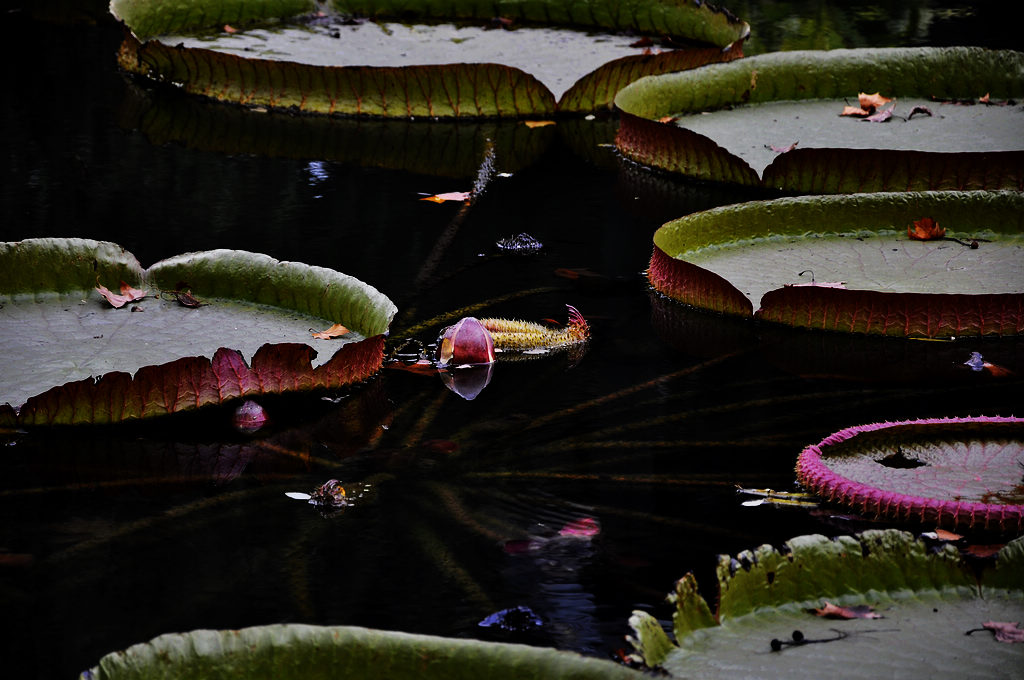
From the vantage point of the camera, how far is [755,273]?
4023 mm

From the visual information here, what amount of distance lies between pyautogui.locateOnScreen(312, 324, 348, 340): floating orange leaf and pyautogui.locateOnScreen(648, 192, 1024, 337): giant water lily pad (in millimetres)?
1062

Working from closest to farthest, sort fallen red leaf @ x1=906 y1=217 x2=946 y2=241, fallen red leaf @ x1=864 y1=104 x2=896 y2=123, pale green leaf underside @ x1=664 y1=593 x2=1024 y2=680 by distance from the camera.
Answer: pale green leaf underside @ x1=664 y1=593 x2=1024 y2=680 < fallen red leaf @ x1=906 y1=217 x2=946 y2=241 < fallen red leaf @ x1=864 y1=104 x2=896 y2=123

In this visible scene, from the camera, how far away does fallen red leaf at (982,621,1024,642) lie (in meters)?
1.95

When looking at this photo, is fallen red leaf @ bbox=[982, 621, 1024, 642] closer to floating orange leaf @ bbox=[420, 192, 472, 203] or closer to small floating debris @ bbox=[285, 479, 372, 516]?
small floating debris @ bbox=[285, 479, 372, 516]

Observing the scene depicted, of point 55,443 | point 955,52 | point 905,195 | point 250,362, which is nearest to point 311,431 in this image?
point 250,362

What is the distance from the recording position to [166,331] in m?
3.40

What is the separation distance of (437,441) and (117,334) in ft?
3.12

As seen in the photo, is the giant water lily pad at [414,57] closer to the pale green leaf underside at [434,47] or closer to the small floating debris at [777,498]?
the pale green leaf underside at [434,47]

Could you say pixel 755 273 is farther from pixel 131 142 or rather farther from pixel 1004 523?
pixel 131 142

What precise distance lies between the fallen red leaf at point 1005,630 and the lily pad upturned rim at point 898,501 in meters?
0.45

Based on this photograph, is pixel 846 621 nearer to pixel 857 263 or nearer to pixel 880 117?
pixel 857 263

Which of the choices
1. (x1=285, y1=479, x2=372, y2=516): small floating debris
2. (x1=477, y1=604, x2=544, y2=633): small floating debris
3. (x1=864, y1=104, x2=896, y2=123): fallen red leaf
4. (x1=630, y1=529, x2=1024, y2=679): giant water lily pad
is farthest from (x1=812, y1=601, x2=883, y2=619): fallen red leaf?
(x1=864, y1=104, x2=896, y2=123): fallen red leaf

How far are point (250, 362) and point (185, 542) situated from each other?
2.44ft

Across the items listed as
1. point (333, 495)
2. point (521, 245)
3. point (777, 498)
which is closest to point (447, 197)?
point (521, 245)
